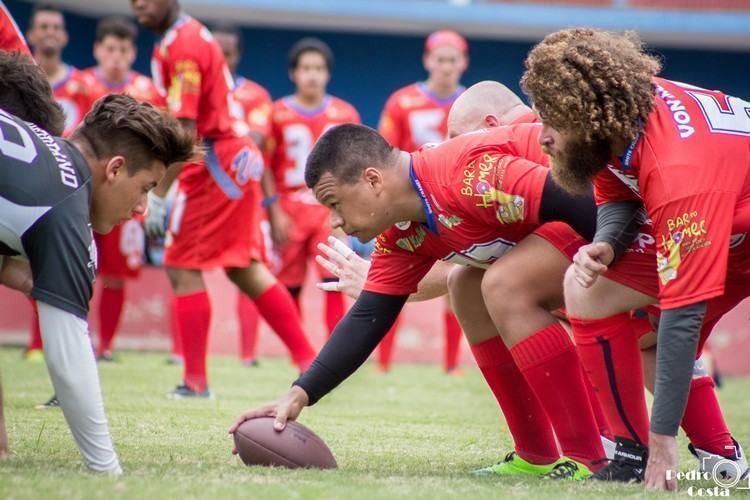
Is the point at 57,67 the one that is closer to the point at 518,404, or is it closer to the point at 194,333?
the point at 194,333

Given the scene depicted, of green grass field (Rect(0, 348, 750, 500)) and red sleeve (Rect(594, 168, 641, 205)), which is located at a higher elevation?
red sleeve (Rect(594, 168, 641, 205))

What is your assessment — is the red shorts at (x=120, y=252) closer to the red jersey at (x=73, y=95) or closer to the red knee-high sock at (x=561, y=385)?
the red jersey at (x=73, y=95)

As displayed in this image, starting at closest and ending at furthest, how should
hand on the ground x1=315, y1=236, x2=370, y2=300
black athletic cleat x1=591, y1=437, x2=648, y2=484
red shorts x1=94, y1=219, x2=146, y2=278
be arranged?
black athletic cleat x1=591, y1=437, x2=648, y2=484
hand on the ground x1=315, y1=236, x2=370, y2=300
red shorts x1=94, y1=219, x2=146, y2=278

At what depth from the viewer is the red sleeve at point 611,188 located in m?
4.12

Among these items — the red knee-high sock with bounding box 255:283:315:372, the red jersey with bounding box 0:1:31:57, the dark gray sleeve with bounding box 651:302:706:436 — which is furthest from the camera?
the red knee-high sock with bounding box 255:283:315:372

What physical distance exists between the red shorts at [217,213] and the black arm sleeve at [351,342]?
3153mm

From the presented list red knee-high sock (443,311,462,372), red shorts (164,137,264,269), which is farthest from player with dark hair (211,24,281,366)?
red shorts (164,137,264,269)

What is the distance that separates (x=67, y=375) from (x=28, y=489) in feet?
1.20

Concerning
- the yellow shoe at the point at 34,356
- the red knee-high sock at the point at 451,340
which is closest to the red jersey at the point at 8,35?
the yellow shoe at the point at 34,356

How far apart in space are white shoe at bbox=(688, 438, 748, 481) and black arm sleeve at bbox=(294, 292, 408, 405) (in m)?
1.37

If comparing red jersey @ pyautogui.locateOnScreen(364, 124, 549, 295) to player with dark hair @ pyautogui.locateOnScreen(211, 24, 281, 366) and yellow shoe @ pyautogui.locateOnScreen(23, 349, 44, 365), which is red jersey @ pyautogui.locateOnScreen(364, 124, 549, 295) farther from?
player with dark hair @ pyautogui.locateOnScreen(211, 24, 281, 366)

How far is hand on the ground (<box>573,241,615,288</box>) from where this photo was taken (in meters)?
3.92

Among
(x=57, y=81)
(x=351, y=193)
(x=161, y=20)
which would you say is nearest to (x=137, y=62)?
(x=57, y=81)

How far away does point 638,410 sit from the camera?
13.8 feet
